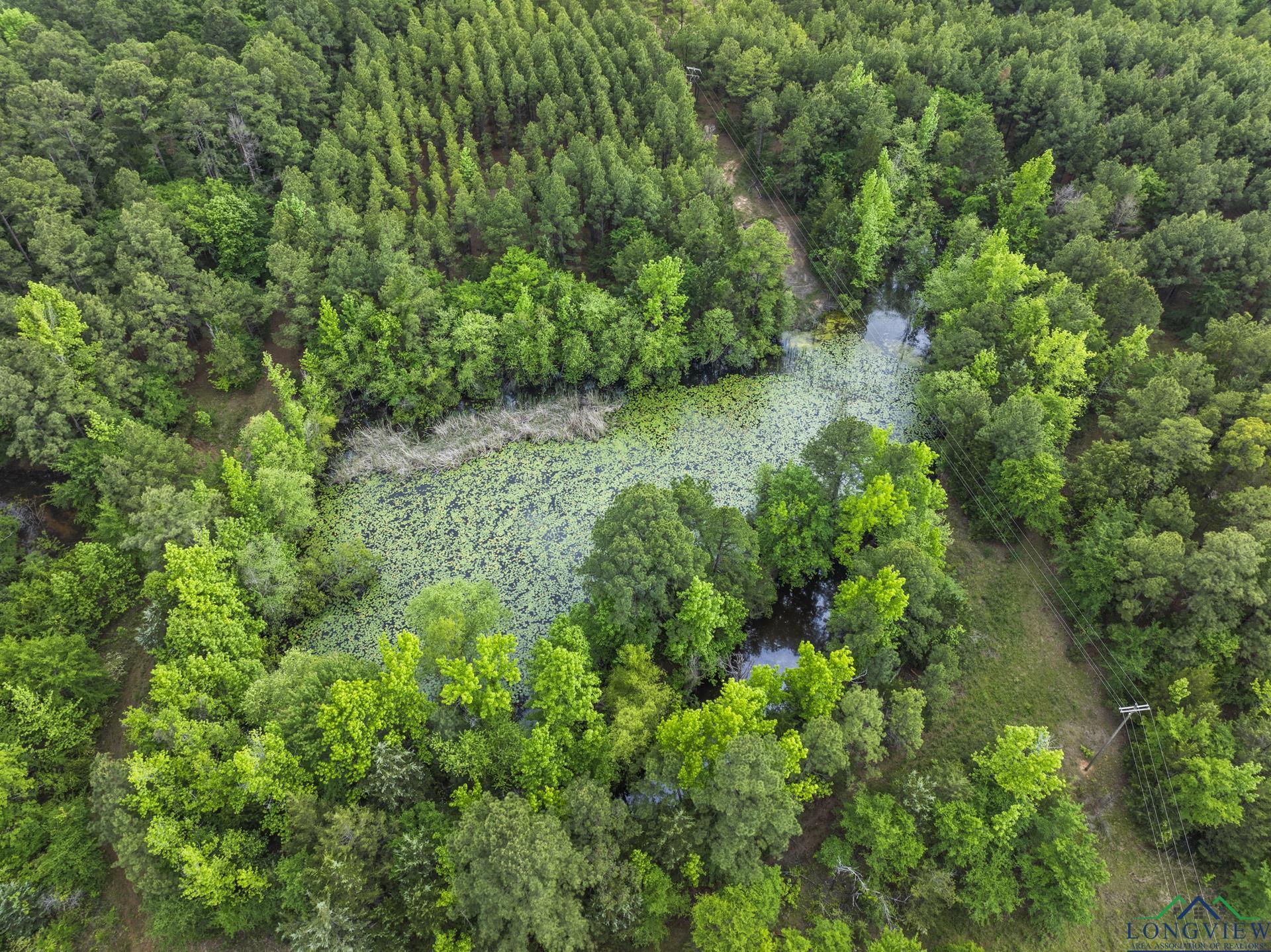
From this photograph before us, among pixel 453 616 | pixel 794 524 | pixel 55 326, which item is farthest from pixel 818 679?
pixel 55 326

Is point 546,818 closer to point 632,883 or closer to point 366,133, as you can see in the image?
point 632,883

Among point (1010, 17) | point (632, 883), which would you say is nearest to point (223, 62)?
point (632, 883)

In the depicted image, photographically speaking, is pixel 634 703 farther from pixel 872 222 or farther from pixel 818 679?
pixel 872 222

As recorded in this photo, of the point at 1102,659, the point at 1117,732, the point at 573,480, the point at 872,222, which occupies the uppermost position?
the point at 872,222

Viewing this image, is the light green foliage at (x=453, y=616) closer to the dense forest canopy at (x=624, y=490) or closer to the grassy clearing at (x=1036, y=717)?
the dense forest canopy at (x=624, y=490)

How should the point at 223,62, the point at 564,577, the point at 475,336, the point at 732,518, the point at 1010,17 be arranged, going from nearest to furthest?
the point at 732,518 < the point at 564,577 < the point at 475,336 < the point at 223,62 < the point at 1010,17
